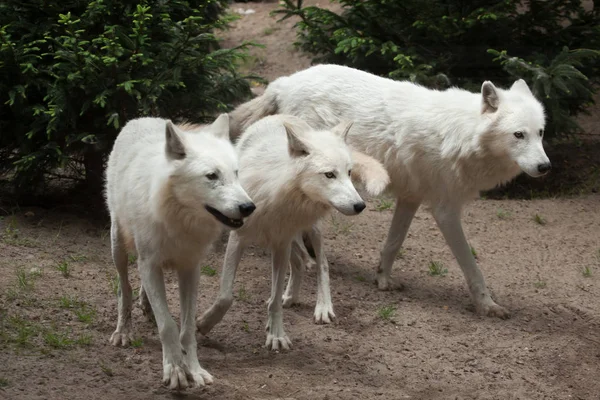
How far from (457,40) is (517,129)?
371 centimetres

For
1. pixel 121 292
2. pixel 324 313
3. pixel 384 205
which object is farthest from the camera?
pixel 384 205

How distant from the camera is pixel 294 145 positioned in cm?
571

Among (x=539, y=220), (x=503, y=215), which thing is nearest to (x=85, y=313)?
(x=503, y=215)

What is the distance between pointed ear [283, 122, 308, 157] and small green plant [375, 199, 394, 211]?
388cm

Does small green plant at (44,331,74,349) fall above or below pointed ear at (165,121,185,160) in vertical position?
below

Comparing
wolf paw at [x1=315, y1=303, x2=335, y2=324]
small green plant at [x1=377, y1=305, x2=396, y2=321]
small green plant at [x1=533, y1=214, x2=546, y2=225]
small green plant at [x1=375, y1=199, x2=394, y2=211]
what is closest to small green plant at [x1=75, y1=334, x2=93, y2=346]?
wolf paw at [x1=315, y1=303, x2=335, y2=324]

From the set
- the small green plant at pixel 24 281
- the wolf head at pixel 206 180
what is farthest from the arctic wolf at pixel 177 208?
the small green plant at pixel 24 281

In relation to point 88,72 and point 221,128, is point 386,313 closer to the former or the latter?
point 221,128

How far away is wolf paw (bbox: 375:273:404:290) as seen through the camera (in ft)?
24.8

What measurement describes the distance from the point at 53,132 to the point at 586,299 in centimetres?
545

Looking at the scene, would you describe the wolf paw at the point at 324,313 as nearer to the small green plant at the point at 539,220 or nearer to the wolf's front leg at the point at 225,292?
the wolf's front leg at the point at 225,292

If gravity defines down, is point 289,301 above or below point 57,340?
below

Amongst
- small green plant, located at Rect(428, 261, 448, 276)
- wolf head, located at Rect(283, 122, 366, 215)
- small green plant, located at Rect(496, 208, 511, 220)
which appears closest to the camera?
wolf head, located at Rect(283, 122, 366, 215)

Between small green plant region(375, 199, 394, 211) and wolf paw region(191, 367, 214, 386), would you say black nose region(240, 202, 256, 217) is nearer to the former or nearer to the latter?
wolf paw region(191, 367, 214, 386)
